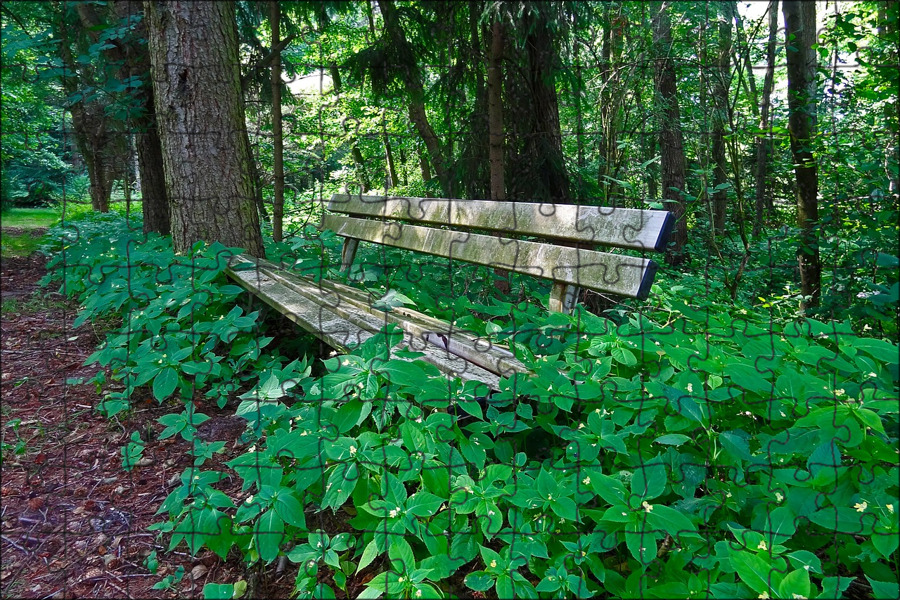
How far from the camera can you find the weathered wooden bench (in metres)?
2.10

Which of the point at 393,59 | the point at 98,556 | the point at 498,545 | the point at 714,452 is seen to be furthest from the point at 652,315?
the point at 393,59

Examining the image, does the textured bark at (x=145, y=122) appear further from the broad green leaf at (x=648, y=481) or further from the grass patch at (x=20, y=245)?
the broad green leaf at (x=648, y=481)

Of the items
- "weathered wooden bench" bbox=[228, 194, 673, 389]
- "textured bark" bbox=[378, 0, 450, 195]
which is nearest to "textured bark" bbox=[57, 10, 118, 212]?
"textured bark" bbox=[378, 0, 450, 195]

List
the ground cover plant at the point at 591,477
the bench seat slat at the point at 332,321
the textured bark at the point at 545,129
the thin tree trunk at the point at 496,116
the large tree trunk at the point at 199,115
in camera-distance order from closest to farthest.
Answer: the ground cover plant at the point at 591,477, the bench seat slat at the point at 332,321, the large tree trunk at the point at 199,115, the thin tree trunk at the point at 496,116, the textured bark at the point at 545,129

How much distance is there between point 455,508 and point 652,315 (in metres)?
1.95

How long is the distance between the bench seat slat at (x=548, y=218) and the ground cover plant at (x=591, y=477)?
360 mm

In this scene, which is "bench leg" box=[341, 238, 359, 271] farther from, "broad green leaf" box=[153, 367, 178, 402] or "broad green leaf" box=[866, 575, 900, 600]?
"broad green leaf" box=[866, 575, 900, 600]

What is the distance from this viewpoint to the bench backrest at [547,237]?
2104 millimetres

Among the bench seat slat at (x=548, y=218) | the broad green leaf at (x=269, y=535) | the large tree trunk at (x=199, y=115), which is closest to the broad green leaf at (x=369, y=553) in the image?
the broad green leaf at (x=269, y=535)

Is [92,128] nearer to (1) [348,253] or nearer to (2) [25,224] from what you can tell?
(2) [25,224]

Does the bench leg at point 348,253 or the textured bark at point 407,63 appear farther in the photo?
the textured bark at point 407,63

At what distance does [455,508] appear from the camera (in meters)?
1.57

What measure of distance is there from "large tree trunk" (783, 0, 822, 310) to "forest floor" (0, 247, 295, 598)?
4327 millimetres

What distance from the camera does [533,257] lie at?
2551 millimetres
